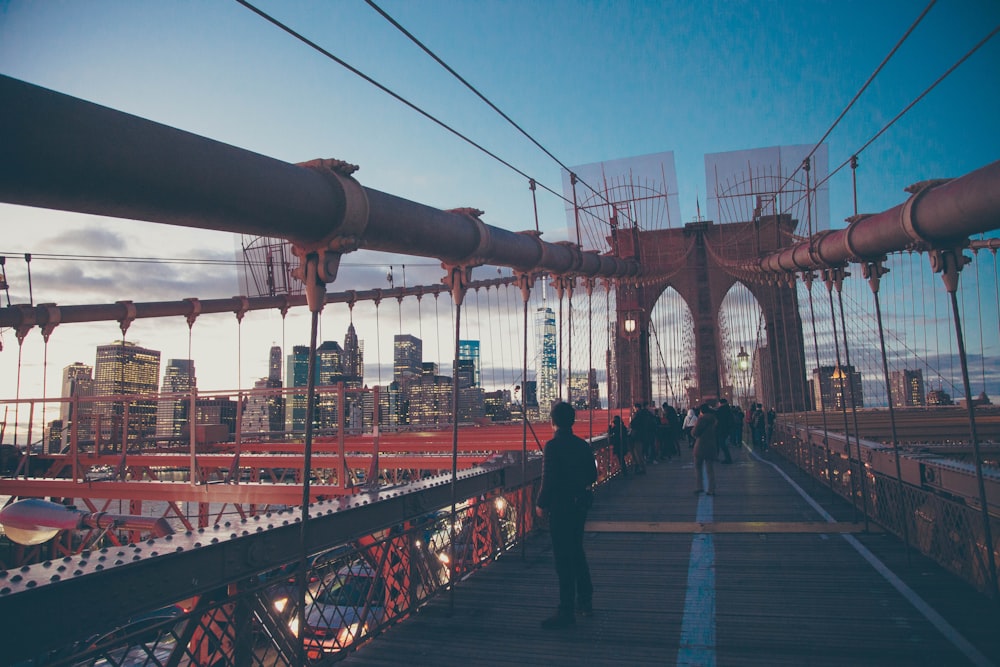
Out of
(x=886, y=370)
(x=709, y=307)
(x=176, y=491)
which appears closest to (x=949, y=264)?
(x=886, y=370)

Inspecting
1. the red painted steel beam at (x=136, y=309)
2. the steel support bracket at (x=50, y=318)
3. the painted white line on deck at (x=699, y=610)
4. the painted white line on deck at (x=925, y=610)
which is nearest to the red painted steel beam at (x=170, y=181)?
the painted white line on deck at (x=699, y=610)

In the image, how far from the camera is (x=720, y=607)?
480 cm

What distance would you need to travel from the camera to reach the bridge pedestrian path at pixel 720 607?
12.8ft

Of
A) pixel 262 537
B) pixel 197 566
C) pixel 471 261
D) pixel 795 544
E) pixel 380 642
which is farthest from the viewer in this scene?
pixel 795 544

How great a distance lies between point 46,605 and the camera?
2330 millimetres

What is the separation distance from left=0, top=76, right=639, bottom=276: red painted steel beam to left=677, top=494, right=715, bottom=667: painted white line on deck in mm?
3329

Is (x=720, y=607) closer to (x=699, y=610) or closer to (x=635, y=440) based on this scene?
(x=699, y=610)

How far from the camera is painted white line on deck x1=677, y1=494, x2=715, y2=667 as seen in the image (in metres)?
3.88

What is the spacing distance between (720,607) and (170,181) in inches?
186

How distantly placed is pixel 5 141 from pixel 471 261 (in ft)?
12.1

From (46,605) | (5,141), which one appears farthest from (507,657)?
(5,141)

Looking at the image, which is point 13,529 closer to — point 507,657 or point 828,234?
point 507,657

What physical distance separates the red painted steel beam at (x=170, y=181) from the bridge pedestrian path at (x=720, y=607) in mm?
2762


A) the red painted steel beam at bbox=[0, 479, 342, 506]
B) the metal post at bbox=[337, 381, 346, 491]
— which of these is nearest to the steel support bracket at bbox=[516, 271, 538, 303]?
the metal post at bbox=[337, 381, 346, 491]
